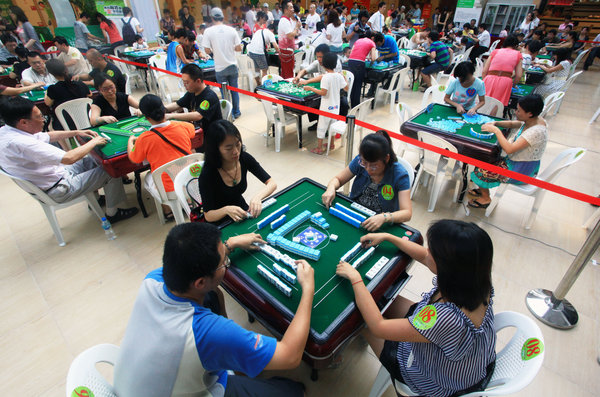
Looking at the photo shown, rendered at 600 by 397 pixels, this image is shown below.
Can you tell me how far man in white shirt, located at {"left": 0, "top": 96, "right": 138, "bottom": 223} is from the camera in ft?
7.73

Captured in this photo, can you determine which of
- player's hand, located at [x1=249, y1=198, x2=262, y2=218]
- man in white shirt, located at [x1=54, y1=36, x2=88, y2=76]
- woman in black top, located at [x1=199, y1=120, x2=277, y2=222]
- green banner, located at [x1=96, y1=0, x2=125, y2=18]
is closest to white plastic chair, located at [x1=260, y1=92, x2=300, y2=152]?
woman in black top, located at [x1=199, y1=120, x2=277, y2=222]

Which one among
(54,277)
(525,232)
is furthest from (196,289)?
(525,232)

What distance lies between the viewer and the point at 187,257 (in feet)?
3.35

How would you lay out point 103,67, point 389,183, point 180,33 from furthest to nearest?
point 180,33, point 103,67, point 389,183

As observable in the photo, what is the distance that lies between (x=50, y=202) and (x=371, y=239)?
289 centimetres

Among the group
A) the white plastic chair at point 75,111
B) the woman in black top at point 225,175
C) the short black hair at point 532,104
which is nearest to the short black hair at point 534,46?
Result: the short black hair at point 532,104

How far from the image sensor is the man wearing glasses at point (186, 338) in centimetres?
96

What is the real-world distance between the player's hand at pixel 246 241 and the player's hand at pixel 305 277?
312mm

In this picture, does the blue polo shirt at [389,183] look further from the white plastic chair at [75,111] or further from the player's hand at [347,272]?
the white plastic chair at [75,111]

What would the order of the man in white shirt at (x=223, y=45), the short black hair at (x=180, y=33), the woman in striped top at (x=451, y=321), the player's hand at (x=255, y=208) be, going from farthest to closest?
the short black hair at (x=180, y=33)
the man in white shirt at (x=223, y=45)
the player's hand at (x=255, y=208)
the woman in striped top at (x=451, y=321)

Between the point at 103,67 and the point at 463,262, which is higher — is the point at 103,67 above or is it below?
above

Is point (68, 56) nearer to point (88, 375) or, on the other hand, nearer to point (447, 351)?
point (88, 375)

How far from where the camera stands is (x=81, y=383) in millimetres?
986

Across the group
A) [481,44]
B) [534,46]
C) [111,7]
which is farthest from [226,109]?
[111,7]
